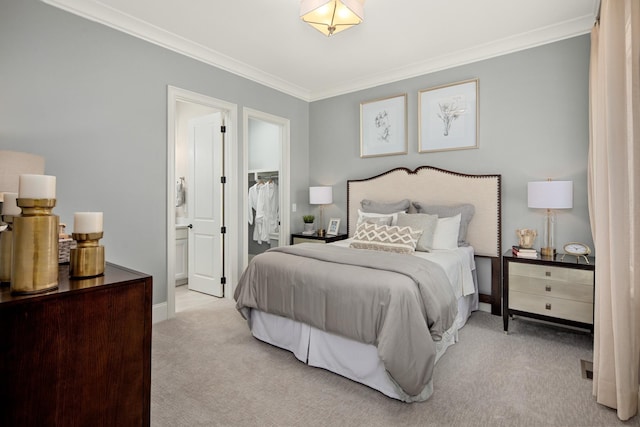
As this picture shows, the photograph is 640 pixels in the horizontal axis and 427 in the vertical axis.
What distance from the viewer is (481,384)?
2209 millimetres

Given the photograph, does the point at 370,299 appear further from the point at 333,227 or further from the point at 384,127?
the point at 384,127

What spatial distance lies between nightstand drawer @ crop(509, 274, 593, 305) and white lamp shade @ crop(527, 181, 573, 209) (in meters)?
0.66

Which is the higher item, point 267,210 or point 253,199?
point 253,199

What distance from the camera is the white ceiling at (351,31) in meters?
2.85

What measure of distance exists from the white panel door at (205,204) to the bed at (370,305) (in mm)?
1534

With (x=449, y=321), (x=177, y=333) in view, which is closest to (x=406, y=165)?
(x=449, y=321)

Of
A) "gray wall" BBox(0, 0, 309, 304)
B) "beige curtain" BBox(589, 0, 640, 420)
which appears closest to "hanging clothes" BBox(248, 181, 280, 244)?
"gray wall" BBox(0, 0, 309, 304)

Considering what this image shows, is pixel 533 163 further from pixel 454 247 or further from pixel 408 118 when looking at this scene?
pixel 408 118

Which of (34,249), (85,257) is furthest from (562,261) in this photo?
(34,249)

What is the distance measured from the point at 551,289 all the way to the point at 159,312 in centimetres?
367

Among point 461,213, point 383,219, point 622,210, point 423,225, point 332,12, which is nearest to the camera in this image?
point 622,210

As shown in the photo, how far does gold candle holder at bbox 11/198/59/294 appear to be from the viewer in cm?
81

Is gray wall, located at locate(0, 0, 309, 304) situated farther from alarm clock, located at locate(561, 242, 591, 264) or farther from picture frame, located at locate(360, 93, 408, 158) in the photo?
alarm clock, located at locate(561, 242, 591, 264)

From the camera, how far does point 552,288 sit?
2.79 m
